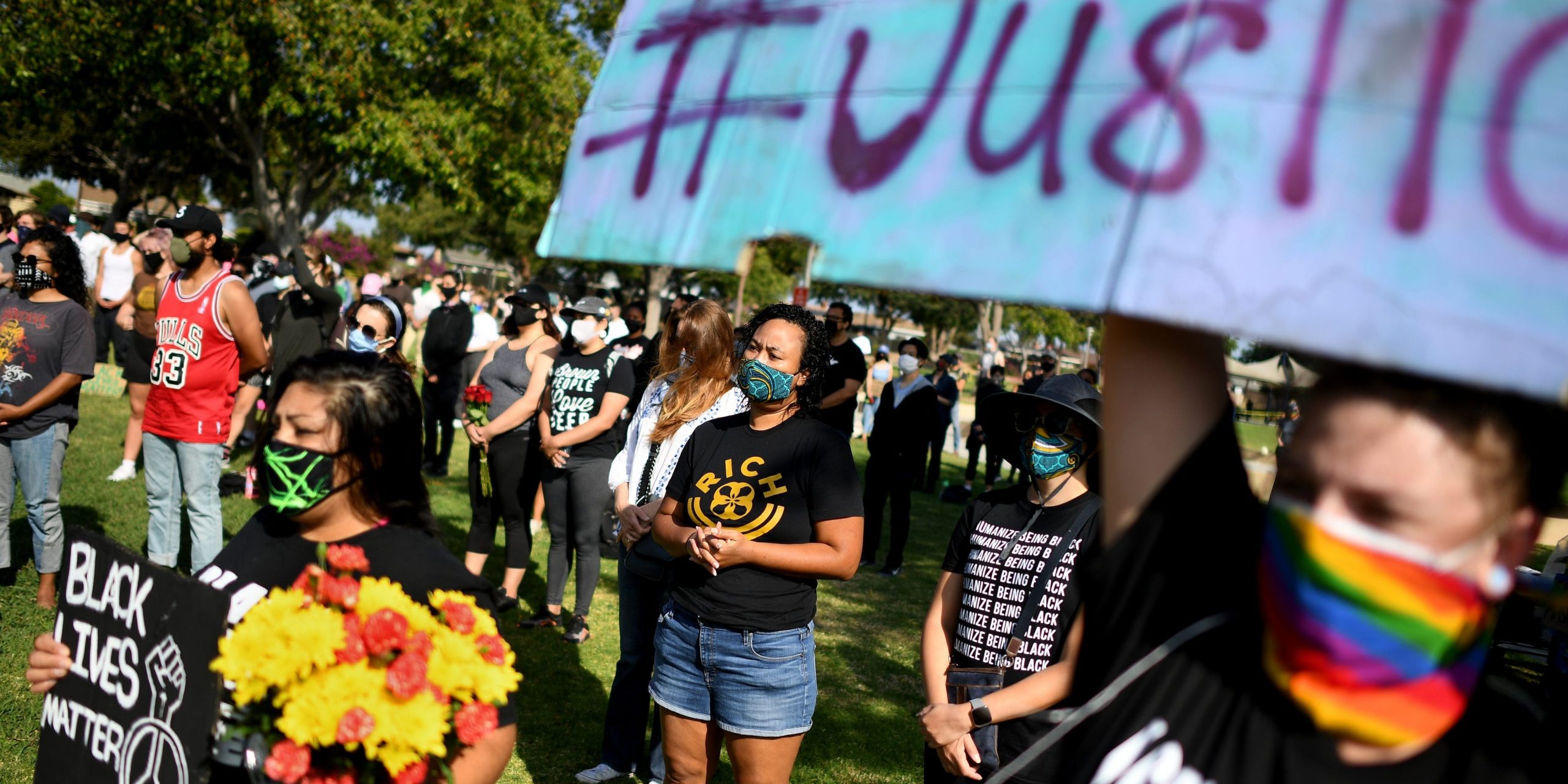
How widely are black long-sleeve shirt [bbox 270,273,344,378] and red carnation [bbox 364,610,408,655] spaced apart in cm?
711

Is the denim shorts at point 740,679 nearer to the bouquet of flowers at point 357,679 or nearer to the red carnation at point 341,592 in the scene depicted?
the bouquet of flowers at point 357,679

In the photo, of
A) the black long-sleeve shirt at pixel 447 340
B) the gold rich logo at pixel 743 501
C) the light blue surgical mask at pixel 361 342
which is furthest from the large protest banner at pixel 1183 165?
the black long-sleeve shirt at pixel 447 340

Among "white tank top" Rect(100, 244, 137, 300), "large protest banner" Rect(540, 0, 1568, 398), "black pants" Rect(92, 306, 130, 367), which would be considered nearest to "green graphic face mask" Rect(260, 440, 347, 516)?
"large protest banner" Rect(540, 0, 1568, 398)

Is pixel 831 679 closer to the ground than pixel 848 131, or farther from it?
closer to the ground

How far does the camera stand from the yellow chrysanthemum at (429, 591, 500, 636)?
7.22ft

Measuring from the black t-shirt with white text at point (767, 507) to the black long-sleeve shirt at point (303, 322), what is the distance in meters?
5.93

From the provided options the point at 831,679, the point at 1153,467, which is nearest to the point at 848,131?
the point at 1153,467

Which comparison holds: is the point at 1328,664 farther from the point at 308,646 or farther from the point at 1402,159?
the point at 308,646

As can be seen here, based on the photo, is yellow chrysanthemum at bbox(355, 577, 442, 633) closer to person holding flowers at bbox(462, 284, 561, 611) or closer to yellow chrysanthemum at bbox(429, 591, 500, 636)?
yellow chrysanthemum at bbox(429, 591, 500, 636)

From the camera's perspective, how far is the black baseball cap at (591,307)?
6.78 meters

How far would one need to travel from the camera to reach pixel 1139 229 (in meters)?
1.20

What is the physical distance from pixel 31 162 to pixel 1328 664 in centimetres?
4757

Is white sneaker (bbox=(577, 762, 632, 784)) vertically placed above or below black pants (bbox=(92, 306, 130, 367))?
below

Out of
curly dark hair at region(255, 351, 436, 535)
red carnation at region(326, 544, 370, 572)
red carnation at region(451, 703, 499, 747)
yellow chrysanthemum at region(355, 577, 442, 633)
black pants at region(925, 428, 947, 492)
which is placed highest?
curly dark hair at region(255, 351, 436, 535)
